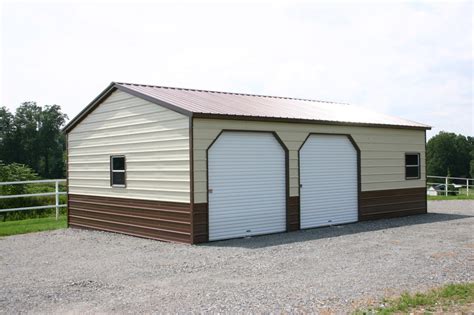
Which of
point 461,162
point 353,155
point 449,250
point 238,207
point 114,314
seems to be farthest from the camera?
point 461,162

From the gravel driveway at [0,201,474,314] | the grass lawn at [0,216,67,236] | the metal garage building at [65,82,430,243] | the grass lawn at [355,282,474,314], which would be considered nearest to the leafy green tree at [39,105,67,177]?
the grass lawn at [0,216,67,236]

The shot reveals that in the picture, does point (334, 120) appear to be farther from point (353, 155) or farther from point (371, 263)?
point (371, 263)

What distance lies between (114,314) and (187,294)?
113 cm

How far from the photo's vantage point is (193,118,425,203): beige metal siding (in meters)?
11.3

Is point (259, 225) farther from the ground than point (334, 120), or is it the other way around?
point (334, 120)

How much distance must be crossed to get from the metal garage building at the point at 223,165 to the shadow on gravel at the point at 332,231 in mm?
320

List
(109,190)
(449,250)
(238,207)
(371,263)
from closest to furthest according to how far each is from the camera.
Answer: (371,263)
(449,250)
(238,207)
(109,190)

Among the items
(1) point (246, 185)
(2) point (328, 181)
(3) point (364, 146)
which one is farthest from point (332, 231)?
(3) point (364, 146)

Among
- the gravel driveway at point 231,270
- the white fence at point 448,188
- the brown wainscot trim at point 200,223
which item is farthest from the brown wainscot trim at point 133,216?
the white fence at point 448,188

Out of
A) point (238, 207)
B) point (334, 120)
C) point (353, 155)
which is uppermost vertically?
point (334, 120)

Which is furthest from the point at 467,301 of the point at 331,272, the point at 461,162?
the point at 461,162

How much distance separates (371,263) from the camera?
28.7 ft

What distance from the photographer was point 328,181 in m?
14.2

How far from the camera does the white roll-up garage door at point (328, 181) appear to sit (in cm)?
1354
